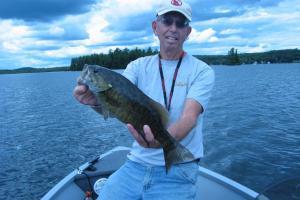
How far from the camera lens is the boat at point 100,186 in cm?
709

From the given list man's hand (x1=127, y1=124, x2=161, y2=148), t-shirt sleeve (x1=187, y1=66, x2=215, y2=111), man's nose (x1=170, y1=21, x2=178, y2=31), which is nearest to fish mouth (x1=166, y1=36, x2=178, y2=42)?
man's nose (x1=170, y1=21, x2=178, y2=31)

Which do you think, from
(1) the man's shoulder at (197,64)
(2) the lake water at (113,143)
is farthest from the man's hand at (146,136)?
(2) the lake water at (113,143)

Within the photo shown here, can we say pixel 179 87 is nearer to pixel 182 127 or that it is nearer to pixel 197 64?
pixel 197 64

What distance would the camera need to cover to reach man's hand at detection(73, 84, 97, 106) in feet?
15.1

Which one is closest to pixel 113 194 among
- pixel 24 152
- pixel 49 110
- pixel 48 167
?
pixel 48 167

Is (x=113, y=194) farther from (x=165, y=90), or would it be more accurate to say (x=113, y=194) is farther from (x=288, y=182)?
(x=288, y=182)

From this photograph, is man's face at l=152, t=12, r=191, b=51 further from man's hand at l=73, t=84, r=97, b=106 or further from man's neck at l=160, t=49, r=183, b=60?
man's hand at l=73, t=84, r=97, b=106

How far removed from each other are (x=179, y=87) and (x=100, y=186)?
126 inches

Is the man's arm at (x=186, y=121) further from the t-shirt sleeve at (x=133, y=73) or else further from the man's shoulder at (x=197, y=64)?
the t-shirt sleeve at (x=133, y=73)

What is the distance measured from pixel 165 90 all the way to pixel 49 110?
91.5 feet

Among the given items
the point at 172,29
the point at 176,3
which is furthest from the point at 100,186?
the point at 176,3

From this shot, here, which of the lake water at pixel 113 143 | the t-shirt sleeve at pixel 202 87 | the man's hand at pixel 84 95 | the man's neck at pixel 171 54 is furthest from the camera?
the lake water at pixel 113 143

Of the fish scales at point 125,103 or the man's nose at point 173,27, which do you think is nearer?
the fish scales at point 125,103

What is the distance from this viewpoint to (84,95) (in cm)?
471
